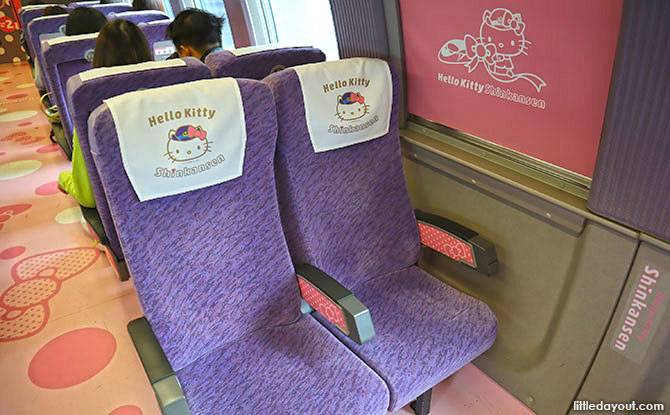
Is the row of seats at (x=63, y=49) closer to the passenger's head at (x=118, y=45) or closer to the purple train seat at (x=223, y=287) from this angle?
the passenger's head at (x=118, y=45)

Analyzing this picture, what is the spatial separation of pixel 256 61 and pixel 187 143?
654mm

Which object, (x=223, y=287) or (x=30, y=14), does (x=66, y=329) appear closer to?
(x=223, y=287)

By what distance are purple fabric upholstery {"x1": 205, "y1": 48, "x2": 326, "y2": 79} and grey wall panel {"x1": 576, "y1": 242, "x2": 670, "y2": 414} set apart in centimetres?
134

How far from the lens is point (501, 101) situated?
5.29ft

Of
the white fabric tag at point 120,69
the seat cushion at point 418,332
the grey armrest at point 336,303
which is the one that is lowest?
the seat cushion at point 418,332

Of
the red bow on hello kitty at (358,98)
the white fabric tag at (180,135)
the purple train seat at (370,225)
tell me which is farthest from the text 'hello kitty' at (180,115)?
the red bow on hello kitty at (358,98)

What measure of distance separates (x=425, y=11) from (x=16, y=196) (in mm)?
3469

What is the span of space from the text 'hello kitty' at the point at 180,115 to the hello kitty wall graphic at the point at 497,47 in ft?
2.93

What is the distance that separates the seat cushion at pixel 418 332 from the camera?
1.45m

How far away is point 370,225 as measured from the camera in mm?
1806

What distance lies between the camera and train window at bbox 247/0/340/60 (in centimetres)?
289

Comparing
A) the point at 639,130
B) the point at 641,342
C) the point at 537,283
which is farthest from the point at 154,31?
the point at 641,342

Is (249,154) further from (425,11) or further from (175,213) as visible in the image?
(425,11)

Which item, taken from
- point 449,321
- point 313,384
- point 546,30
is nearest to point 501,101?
point 546,30
